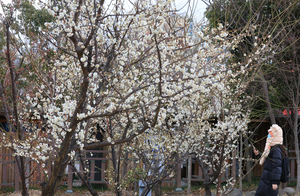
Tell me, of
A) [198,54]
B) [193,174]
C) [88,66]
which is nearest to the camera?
[88,66]

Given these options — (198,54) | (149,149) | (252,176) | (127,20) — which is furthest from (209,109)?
(252,176)

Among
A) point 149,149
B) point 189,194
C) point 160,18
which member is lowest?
point 189,194

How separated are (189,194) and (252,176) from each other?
331 centimetres

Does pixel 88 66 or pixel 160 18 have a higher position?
pixel 160 18

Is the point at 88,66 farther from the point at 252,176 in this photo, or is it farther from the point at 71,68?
the point at 252,176

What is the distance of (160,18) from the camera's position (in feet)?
7.40

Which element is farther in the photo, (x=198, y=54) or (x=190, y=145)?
(x=190, y=145)

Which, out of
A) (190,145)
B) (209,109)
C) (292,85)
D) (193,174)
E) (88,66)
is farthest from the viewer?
(193,174)

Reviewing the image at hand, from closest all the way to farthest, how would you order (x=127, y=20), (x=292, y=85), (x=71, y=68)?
(x=127, y=20), (x=71, y=68), (x=292, y=85)

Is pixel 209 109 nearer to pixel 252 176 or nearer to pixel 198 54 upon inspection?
pixel 198 54

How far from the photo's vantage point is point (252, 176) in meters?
9.66

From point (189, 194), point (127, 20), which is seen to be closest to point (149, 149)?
point (127, 20)

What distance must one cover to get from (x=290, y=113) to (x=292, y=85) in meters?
0.91

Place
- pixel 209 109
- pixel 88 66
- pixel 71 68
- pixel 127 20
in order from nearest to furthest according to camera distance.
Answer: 1. pixel 88 66
2. pixel 127 20
3. pixel 71 68
4. pixel 209 109
